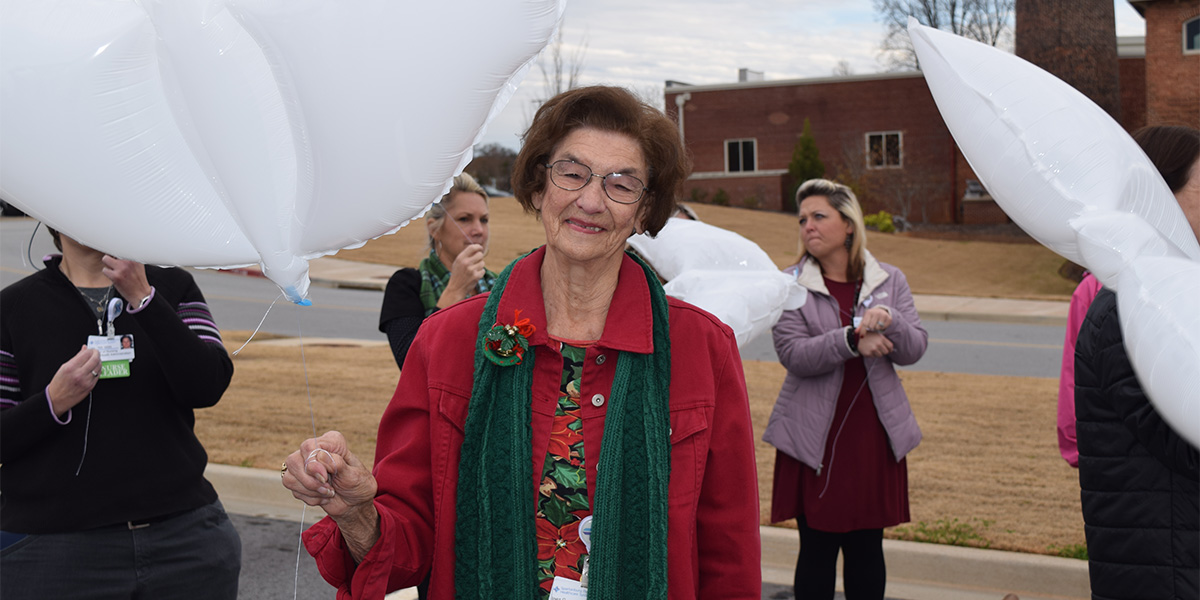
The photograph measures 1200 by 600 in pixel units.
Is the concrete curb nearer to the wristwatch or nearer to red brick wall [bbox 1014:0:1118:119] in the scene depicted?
the wristwatch

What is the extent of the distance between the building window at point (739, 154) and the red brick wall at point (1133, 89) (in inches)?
516

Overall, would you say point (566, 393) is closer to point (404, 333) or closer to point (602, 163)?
point (602, 163)

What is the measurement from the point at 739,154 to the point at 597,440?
3861cm

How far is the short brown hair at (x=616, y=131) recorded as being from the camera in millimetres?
2238

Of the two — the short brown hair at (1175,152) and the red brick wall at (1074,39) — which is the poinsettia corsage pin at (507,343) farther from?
the red brick wall at (1074,39)

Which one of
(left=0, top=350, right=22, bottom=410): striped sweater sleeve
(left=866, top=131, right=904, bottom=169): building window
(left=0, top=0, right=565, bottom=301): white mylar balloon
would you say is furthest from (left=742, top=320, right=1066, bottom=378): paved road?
(left=866, top=131, right=904, bottom=169): building window

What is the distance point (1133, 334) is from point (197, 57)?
189 centimetres

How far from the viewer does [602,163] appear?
7.27 ft

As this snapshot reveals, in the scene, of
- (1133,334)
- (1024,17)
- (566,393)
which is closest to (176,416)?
(566,393)

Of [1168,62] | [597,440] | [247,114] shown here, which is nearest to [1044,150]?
[597,440]

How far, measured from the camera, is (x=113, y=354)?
2.89 metres

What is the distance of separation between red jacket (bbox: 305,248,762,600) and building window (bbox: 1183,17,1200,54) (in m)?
25.9

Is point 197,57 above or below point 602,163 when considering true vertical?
above

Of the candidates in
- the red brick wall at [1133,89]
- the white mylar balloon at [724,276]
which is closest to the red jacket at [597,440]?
the white mylar balloon at [724,276]
